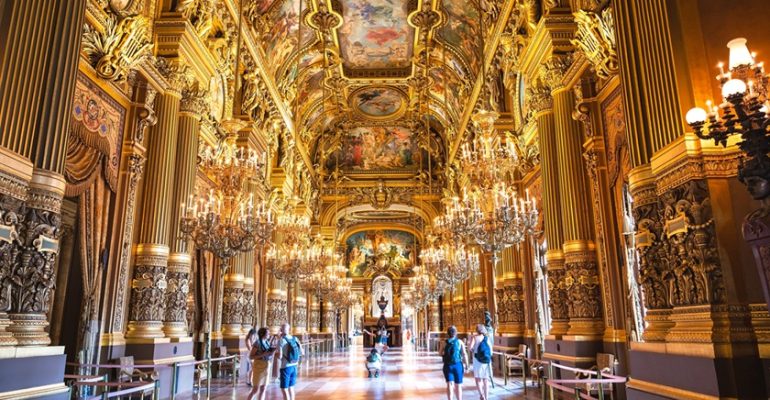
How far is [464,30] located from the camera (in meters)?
17.9

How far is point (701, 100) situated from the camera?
497 cm

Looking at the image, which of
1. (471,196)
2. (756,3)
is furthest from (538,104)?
(756,3)

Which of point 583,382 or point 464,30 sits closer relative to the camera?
point 583,382

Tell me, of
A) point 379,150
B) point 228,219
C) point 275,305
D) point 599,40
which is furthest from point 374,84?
point 228,219

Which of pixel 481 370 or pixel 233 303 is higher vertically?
pixel 233 303

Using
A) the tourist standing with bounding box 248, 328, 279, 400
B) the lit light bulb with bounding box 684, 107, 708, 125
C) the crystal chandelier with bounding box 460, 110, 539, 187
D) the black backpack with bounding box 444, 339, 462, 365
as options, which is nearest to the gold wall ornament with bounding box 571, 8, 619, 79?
the crystal chandelier with bounding box 460, 110, 539, 187

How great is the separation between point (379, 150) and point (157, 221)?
2081cm

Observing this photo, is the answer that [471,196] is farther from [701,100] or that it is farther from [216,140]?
[216,140]

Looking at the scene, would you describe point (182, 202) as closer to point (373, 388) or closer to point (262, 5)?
point (373, 388)

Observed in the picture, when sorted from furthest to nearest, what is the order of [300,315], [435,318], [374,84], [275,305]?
1. [435,318]
2. [300,315]
3. [374,84]
4. [275,305]

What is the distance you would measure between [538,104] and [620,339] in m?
5.19

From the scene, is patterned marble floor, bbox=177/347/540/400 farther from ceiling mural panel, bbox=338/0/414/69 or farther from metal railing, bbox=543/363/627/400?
ceiling mural panel, bbox=338/0/414/69

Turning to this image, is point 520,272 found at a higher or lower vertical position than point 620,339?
higher

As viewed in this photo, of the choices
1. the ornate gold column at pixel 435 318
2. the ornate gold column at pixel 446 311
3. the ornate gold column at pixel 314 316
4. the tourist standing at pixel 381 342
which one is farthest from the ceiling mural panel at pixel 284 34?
the ornate gold column at pixel 435 318
